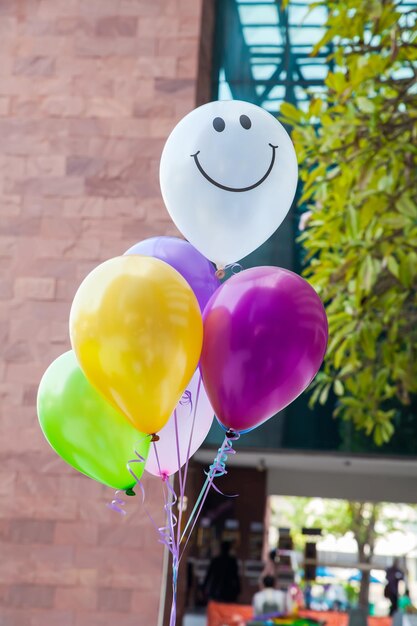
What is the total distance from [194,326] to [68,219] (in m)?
4.12

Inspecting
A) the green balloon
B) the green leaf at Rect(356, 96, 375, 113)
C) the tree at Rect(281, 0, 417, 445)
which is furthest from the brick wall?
the green balloon

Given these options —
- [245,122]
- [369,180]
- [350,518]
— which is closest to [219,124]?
[245,122]

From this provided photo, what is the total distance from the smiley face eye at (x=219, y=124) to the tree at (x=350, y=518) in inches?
713

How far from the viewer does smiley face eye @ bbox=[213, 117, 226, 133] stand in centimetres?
266

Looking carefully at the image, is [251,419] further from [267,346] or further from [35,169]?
[35,169]

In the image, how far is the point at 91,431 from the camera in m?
2.67

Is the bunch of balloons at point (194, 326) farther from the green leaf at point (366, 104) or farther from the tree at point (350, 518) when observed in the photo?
the tree at point (350, 518)

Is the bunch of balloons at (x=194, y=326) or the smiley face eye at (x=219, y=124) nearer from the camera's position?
the bunch of balloons at (x=194, y=326)

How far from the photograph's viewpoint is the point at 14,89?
654 cm

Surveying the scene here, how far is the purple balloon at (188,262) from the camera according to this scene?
283cm

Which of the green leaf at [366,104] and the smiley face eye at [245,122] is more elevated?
the green leaf at [366,104]

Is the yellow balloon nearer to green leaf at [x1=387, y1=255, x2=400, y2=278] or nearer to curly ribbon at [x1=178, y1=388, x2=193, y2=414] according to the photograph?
curly ribbon at [x1=178, y1=388, x2=193, y2=414]

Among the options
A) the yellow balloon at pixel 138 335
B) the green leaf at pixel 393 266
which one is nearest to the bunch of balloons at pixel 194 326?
the yellow balloon at pixel 138 335

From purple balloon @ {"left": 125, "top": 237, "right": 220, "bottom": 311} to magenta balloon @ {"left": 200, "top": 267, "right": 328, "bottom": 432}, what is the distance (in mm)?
310
